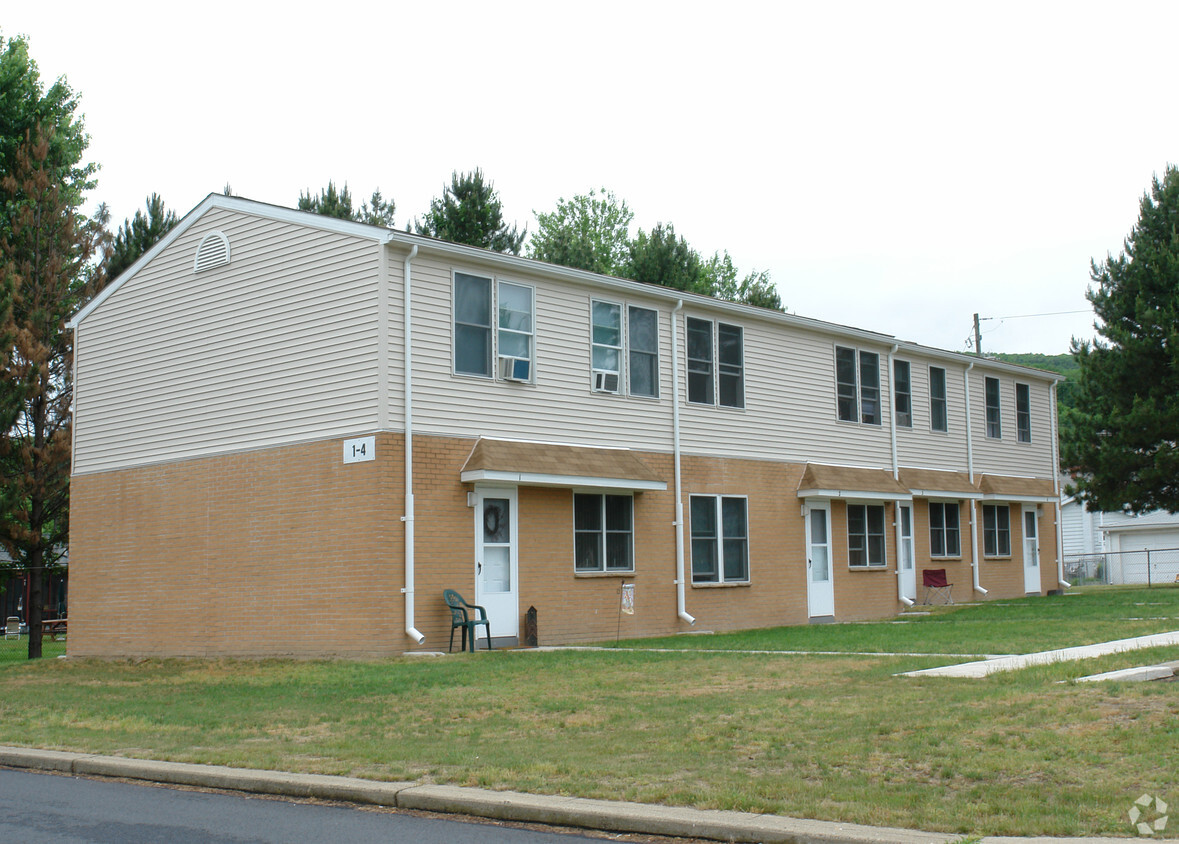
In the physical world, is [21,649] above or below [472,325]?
below

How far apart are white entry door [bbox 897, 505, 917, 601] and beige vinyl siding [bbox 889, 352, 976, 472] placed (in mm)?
1145

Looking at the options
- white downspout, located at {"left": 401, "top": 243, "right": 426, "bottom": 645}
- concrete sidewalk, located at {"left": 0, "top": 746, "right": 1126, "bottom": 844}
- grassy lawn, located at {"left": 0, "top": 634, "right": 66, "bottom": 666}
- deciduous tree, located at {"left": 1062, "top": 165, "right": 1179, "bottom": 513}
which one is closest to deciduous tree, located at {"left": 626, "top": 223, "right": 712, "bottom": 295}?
deciduous tree, located at {"left": 1062, "top": 165, "right": 1179, "bottom": 513}

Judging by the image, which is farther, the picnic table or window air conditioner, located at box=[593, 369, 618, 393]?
the picnic table

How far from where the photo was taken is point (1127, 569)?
171ft

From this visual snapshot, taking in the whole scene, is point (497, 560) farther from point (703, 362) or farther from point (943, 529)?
point (943, 529)

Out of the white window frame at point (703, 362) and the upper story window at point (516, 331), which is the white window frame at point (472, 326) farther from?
the white window frame at point (703, 362)

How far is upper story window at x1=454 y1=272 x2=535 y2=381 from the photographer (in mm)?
18578

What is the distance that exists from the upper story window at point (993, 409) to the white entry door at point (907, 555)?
4905 millimetres

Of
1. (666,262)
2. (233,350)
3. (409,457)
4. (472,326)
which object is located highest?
(666,262)

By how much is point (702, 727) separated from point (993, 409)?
79.1 ft

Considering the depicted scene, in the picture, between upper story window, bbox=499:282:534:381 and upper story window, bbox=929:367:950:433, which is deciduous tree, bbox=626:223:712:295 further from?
upper story window, bbox=499:282:534:381

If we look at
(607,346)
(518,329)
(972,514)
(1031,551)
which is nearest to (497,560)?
(518,329)

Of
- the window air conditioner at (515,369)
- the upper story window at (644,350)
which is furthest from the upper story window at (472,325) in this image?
the upper story window at (644,350)

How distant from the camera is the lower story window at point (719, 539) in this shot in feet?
72.6
